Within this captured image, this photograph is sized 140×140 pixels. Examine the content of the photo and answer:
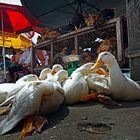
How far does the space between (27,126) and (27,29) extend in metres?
5.86

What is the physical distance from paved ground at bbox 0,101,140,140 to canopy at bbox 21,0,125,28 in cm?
417

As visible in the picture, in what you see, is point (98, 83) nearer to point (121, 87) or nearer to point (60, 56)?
point (121, 87)

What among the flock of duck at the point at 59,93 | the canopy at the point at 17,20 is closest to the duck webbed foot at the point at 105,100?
the flock of duck at the point at 59,93

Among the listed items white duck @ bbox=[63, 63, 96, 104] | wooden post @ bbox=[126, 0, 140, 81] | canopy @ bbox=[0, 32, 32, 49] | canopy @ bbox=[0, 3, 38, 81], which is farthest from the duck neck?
canopy @ bbox=[0, 32, 32, 49]

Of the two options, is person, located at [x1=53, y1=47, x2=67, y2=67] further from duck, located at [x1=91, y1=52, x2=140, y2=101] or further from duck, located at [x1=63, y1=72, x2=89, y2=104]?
duck, located at [x1=91, y1=52, x2=140, y2=101]

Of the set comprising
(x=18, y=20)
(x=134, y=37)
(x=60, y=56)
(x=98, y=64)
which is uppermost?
(x=18, y=20)

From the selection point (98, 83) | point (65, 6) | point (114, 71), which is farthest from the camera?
point (65, 6)

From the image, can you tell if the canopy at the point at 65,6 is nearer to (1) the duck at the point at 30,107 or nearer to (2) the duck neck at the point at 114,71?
(2) the duck neck at the point at 114,71

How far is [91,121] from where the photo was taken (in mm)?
2291

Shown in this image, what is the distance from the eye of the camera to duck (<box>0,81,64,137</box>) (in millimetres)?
2250

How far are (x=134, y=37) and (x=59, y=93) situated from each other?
1.79 meters

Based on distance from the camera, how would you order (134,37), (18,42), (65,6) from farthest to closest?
(18,42), (65,6), (134,37)

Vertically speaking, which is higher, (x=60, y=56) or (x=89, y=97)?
(x=60, y=56)

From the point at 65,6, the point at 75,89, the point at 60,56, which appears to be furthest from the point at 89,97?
the point at 65,6
